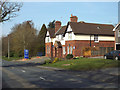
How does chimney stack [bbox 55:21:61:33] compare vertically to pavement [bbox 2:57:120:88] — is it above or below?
above

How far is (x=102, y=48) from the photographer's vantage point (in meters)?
41.8

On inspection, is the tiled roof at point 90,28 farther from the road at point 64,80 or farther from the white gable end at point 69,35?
the road at point 64,80

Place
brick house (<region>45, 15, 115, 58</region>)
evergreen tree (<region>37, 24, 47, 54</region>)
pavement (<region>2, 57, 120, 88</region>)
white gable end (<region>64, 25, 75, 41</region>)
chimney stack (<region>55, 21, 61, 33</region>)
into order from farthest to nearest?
evergreen tree (<region>37, 24, 47, 54</region>)
chimney stack (<region>55, 21, 61, 33</region>)
white gable end (<region>64, 25, 75, 41</region>)
brick house (<region>45, 15, 115, 58</region>)
pavement (<region>2, 57, 120, 88</region>)

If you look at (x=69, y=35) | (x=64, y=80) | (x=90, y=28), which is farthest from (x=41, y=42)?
(x=64, y=80)

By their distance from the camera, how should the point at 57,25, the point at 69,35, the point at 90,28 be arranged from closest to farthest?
the point at 69,35, the point at 90,28, the point at 57,25

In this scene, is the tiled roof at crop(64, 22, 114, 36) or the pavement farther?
the tiled roof at crop(64, 22, 114, 36)

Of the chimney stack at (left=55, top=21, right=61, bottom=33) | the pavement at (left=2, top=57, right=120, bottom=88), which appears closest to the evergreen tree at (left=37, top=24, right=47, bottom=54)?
Result: the chimney stack at (left=55, top=21, right=61, bottom=33)

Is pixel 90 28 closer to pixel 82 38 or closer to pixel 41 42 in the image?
pixel 82 38

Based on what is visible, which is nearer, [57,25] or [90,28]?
[90,28]

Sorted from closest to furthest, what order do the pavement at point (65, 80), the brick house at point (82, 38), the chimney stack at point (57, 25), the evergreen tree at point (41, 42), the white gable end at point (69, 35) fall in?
the pavement at point (65, 80) < the brick house at point (82, 38) < the white gable end at point (69, 35) < the chimney stack at point (57, 25) < the evergreen tree at point (41, 42)

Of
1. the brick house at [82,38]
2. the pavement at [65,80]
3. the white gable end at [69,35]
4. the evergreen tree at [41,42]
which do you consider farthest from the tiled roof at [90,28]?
the pavement at [65,80]

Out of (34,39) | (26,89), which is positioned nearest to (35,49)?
(34,39)

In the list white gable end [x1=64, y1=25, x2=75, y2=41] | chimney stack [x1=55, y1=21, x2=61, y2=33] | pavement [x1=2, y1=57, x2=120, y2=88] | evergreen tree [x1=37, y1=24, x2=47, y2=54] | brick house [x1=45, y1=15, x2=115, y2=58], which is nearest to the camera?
pavement [x1=2, y1=57, x2=120, y2=88]

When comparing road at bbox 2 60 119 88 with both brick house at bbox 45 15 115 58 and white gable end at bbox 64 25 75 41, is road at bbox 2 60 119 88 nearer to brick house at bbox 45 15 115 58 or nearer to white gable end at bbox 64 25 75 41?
brick house at bbox 45 15 115 58
